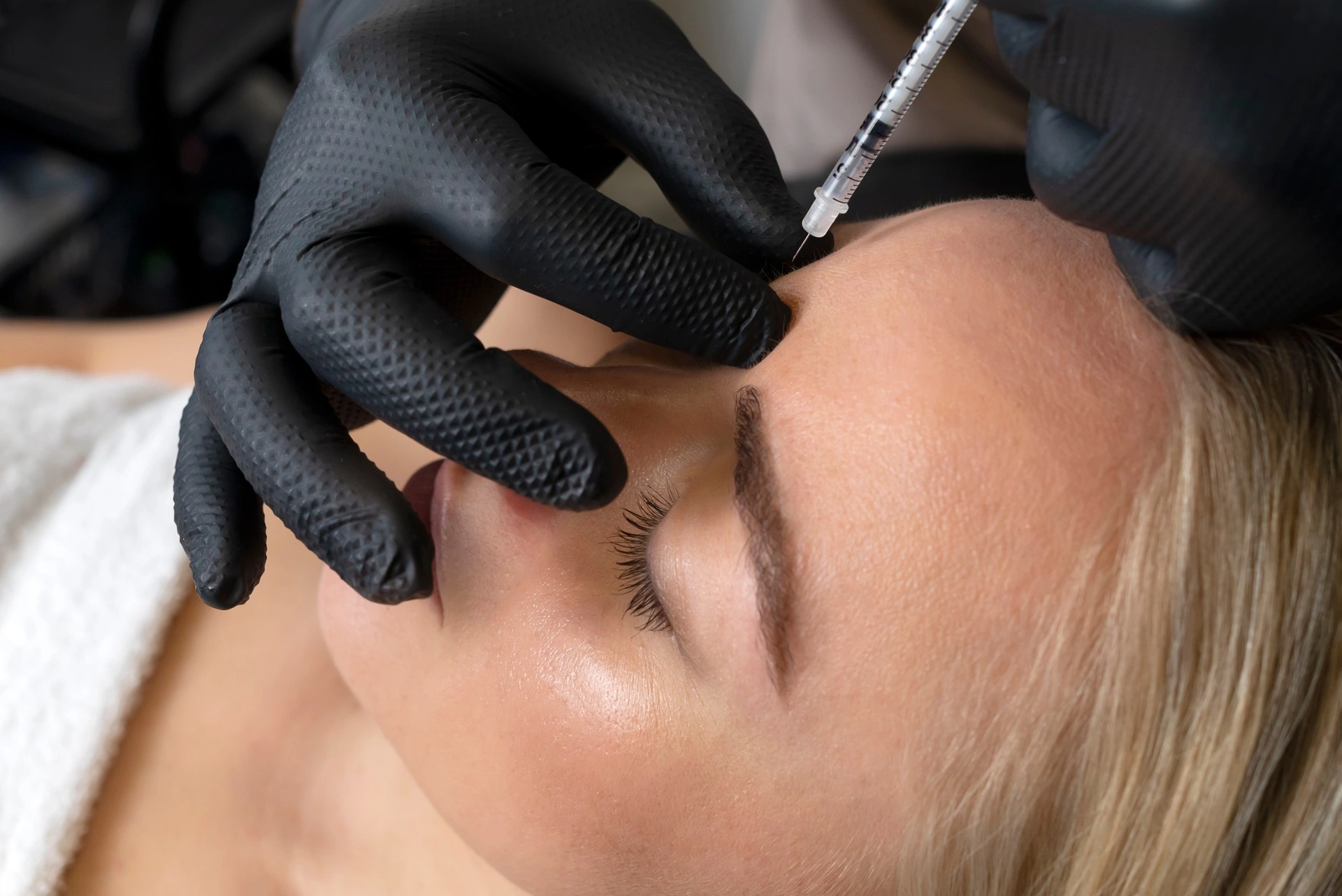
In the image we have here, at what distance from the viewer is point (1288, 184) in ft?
1.70

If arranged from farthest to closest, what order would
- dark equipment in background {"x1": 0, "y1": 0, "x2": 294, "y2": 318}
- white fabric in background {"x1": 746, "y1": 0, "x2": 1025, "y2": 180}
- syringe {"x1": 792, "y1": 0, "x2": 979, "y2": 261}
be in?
dark equipment in background {"x1": 0, "y1": 0, "x2": 294, "y2": 318} < white fabric in background {"x1": 746, "y1": 0, "x2": 1025, "y2": 180} < syringe {"x1": 792, "y1": 0, "x2": 979, "y2": 261}

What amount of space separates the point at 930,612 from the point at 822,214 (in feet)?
1.09

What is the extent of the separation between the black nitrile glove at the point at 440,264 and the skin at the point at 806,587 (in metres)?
→ 0.08

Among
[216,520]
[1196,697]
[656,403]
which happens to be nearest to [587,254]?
[656,403]

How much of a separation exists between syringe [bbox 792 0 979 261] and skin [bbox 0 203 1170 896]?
37 millimetres

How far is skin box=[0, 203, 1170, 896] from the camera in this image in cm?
62

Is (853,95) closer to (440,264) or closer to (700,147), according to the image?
(700,147)

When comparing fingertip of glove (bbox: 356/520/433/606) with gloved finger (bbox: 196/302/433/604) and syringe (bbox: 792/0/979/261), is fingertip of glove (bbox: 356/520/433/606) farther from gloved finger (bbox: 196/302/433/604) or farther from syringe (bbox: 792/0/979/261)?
syringe (bbox: 792/0/979/261)

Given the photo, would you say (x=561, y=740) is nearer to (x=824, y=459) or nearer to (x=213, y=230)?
(x=824, y=459)

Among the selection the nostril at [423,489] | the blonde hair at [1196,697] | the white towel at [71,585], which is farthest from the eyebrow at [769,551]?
the white towel at [71,585]

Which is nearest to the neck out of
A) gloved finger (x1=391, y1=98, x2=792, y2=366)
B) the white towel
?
the white towel

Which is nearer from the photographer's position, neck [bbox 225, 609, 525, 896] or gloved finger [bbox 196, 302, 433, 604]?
gloved finger [bbox 196, 302, 433, 604]

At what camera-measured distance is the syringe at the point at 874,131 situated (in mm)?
743

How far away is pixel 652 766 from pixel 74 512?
822mm
